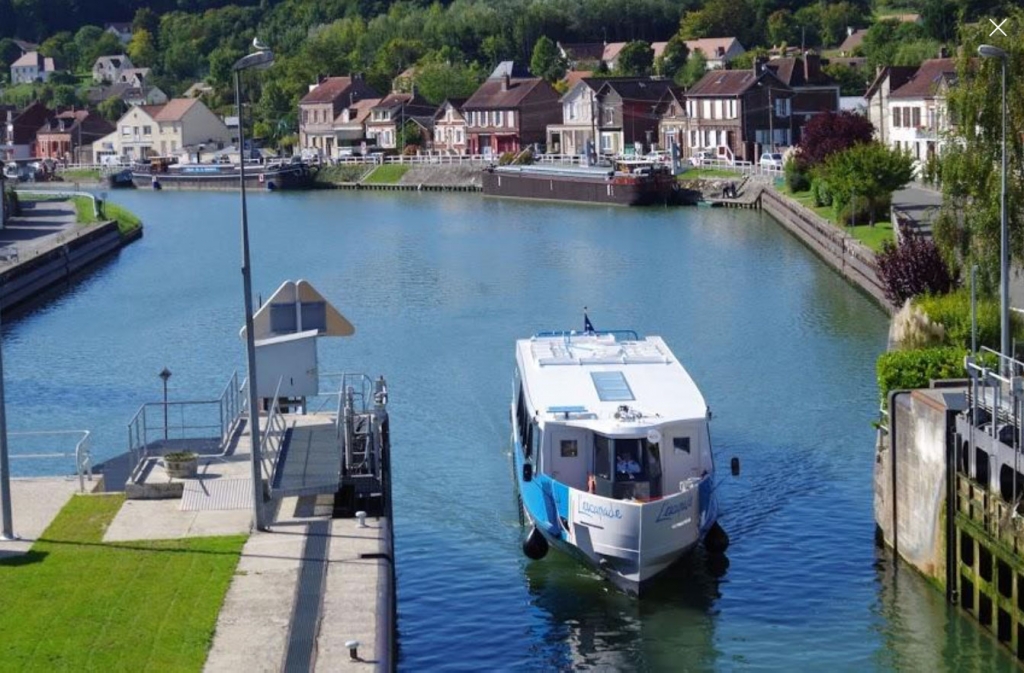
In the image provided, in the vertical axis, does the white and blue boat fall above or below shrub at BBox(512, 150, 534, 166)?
below

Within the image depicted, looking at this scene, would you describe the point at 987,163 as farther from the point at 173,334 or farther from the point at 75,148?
the point at 75,148

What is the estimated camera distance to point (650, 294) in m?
65.8

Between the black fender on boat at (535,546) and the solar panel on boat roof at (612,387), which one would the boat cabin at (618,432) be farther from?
the black fender on boat at (535,546)

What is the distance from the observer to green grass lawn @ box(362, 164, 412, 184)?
133 metres

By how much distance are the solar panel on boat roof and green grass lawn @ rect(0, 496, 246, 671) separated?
7.64m

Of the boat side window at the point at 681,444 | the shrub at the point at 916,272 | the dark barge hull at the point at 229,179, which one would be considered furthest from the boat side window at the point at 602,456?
the dark barge hull at the point at 229,179

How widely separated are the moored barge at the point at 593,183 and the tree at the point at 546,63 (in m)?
44.2

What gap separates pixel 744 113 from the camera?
118250 mm

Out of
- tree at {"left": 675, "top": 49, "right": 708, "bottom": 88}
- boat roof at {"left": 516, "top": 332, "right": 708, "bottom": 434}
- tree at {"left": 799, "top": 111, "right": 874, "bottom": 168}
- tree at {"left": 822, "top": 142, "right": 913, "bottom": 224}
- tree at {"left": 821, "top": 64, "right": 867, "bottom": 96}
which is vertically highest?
tree at {"left": 675, "top": 49, "right": 708, "bottom": 88}

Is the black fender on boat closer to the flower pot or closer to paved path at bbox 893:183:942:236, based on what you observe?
the flower pot

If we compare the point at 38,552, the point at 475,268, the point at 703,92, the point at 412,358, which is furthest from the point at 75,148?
the point at 38,552

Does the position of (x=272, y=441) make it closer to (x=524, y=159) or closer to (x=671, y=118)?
(x=524, y=159)

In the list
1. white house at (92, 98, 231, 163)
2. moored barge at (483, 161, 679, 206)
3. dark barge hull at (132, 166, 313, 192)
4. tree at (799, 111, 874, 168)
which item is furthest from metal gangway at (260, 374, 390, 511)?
white house at (92, 98, 231, 163)

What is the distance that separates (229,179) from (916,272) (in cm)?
9512
